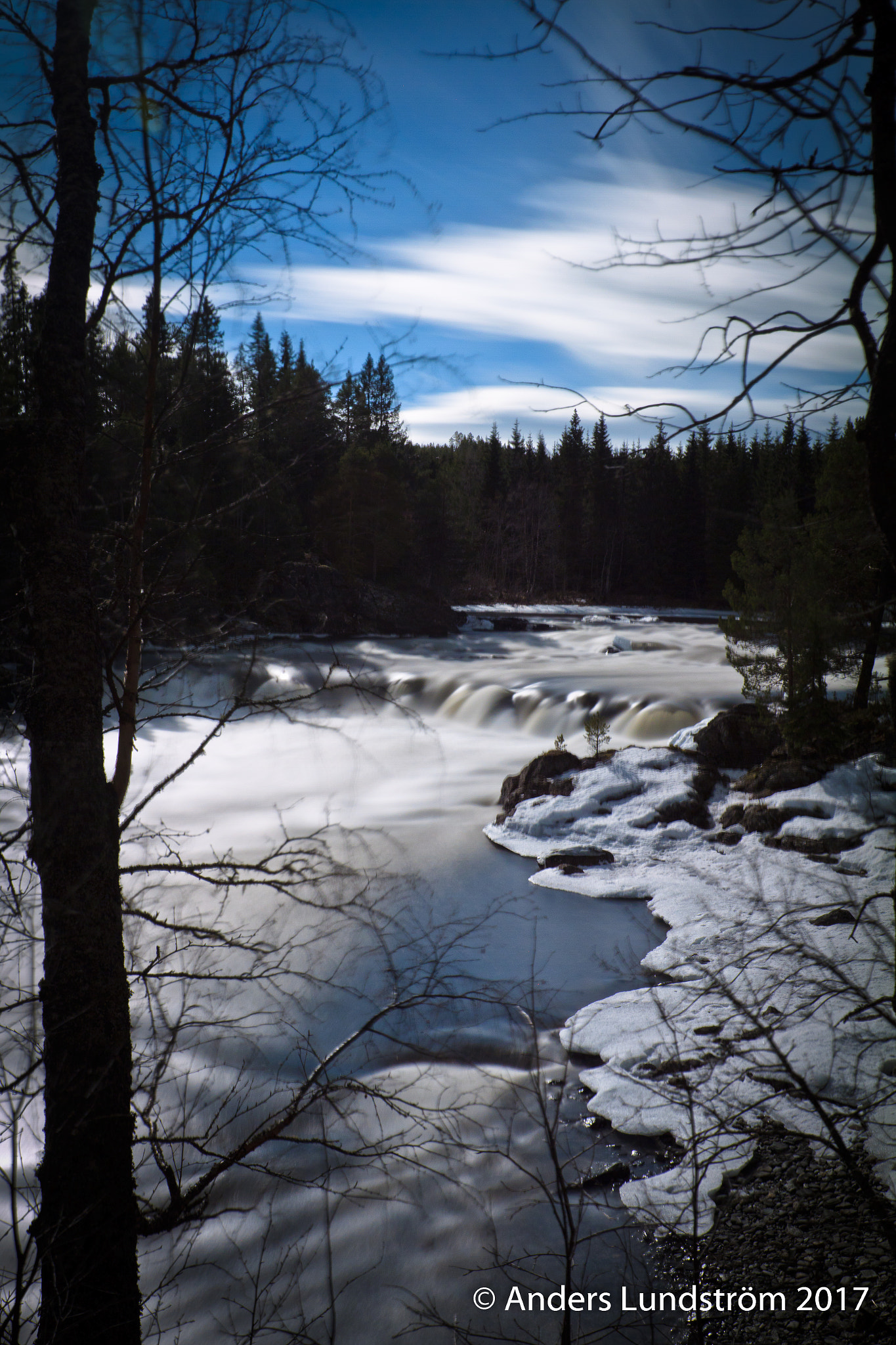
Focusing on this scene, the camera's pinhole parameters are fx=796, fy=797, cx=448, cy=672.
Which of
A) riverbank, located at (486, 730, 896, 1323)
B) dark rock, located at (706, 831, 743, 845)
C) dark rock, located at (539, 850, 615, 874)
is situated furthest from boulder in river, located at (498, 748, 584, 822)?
dark rock, located at (706, 831, 743, 845)

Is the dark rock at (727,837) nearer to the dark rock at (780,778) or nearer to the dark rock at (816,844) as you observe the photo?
the dark rock at (816,844)

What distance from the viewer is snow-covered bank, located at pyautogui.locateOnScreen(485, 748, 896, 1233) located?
3.32 m

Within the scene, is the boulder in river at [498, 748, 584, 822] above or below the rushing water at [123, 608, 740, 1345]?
above

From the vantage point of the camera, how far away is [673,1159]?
15.1 ft

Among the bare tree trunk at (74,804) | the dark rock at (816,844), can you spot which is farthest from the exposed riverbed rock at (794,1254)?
the dark rock at (816,844)

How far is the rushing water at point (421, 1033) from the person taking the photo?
374 cm

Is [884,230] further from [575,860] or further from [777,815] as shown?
[777,815]

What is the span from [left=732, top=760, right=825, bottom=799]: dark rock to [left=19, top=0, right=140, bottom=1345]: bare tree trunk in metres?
8.73

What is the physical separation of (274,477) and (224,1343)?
12.9 ft

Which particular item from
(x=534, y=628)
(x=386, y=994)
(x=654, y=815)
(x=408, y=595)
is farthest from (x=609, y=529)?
(x=386, y=994)

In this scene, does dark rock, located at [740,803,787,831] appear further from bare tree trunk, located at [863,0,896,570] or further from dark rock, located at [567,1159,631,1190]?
bare tree trunk, located at [863,0,896,570]

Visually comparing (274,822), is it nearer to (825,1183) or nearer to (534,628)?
(825,1183)

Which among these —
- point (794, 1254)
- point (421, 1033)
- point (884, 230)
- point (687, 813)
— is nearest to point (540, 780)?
point (687, 813)

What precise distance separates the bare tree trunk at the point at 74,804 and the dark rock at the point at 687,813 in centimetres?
830
